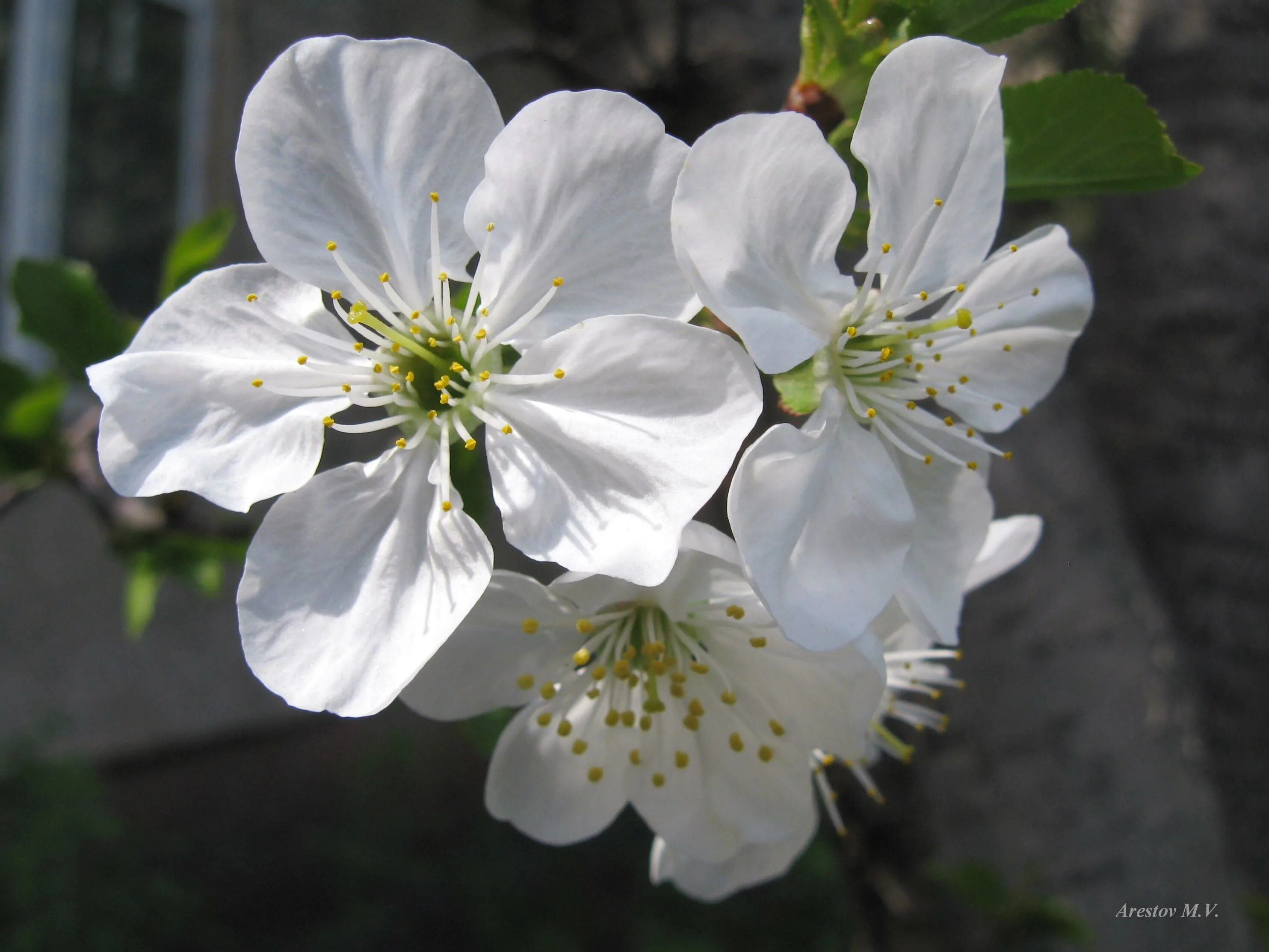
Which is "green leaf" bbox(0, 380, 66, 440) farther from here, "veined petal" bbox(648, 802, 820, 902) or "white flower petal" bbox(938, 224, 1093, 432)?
"white flower petal" bbox(938, 224, 1093, 432)

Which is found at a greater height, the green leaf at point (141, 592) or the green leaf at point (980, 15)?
the green leaf at point (980, 15)

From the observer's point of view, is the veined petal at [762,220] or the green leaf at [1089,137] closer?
the veined petal at [762,220]

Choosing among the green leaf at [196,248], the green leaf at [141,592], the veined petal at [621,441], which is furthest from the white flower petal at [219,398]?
the green leaf at [141,592]

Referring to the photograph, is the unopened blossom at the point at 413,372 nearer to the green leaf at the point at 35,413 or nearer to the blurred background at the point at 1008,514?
the blurred background at the point at 1008,514

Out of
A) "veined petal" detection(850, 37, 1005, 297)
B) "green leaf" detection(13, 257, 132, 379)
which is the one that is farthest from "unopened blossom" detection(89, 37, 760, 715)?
"green leaf" detection(13, 257, 132, 379)

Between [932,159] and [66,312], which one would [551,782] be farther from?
[66,312]

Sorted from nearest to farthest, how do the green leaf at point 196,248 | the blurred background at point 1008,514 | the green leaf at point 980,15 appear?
the green leaf at point 980,15
the green leaf at point 196,248
the blurred background at point 1008,514
